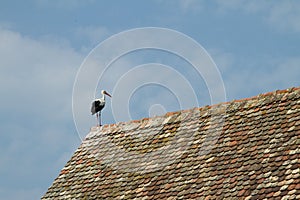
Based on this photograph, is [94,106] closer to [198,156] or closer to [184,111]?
[184,111]

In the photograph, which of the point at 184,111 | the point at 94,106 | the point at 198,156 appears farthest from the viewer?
the point at 94,106

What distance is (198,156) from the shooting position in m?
20.6

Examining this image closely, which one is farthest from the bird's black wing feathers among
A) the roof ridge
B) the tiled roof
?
the tiled roof

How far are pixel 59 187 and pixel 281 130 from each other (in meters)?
6.69

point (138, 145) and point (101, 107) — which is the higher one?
point (101, 107)

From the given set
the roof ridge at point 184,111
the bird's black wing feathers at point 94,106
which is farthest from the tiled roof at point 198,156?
the bird's black wing feathers at point 94,106

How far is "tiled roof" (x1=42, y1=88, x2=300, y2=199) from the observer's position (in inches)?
736

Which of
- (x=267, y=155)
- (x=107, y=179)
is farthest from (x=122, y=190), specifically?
(x=267, y=155)

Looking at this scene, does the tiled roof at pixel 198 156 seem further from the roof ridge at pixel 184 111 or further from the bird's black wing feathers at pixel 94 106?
the bird's black wing feathers at pixel 94 106

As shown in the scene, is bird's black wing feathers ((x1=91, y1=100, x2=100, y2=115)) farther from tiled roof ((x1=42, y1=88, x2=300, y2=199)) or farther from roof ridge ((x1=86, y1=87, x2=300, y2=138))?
tiled roof ((x1=42, y1=88, x2=300, y2=199))

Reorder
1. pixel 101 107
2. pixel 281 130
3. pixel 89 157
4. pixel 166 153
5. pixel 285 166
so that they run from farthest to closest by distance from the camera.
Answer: pixel 101 107 < pixel 89 157 < pixel 166 153 < pixel 281 130 < pixel 285 166

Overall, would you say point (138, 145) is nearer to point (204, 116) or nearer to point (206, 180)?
point (204, 116)

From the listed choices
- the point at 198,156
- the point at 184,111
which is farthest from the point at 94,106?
the point at 198,156

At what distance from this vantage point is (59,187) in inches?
892
